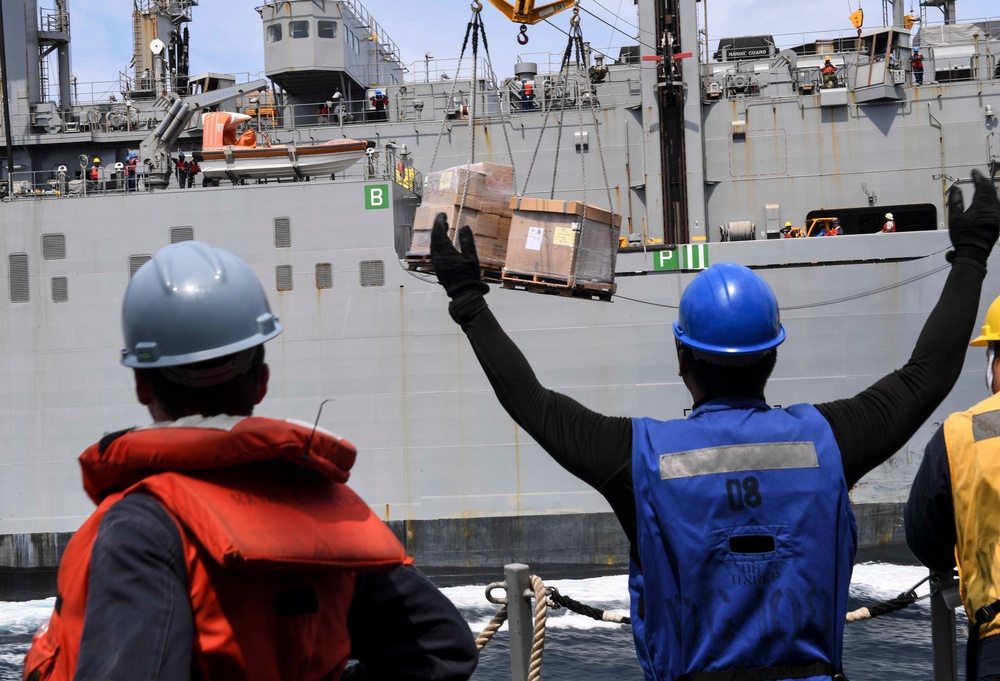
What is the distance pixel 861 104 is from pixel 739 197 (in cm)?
231

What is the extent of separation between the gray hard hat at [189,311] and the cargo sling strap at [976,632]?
6.06 feet

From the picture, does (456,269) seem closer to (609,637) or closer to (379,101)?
(609,637)

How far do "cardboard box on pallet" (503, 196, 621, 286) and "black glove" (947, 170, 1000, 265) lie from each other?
19.9 feet

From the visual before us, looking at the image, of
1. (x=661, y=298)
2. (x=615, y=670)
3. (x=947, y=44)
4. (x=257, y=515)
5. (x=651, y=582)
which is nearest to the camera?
(x=257, y=515)

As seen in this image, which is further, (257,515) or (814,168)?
(814,168)

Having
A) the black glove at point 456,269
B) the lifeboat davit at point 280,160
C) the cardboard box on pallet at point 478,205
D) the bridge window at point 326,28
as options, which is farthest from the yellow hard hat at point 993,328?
the bridge window at point 326,28

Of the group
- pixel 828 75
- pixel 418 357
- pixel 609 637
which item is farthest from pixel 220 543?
pixel 828 75

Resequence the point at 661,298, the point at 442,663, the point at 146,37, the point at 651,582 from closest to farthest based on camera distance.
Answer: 1. the point at 442,663
2. the point at 651,582
3. the point at 661,298
4. the point at 146,37

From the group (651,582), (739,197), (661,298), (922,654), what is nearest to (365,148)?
(661,298)

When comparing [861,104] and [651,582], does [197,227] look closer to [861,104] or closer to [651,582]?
[861,104]

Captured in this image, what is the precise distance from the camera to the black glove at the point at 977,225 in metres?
2.45

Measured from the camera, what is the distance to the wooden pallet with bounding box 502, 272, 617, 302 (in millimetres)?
8500

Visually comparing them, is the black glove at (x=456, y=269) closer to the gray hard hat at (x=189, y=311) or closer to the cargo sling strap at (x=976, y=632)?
the gray hard hat at (x=189, y=311)

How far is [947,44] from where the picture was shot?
16.5m
